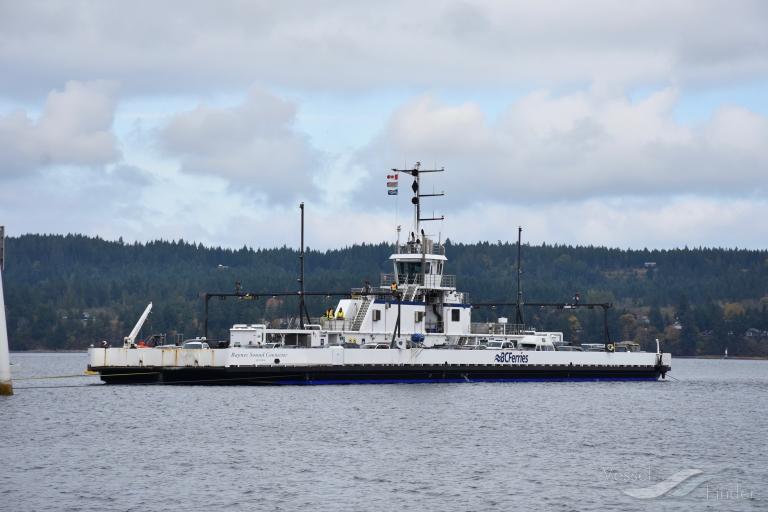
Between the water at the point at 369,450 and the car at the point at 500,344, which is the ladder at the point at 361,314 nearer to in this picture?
the water at the point at 369,450

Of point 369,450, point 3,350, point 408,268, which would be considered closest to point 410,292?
point 408,268

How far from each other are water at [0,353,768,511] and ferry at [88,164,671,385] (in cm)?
134

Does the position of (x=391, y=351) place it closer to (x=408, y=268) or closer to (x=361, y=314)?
(x=361, y=314)

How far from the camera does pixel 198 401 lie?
70500 millimetres

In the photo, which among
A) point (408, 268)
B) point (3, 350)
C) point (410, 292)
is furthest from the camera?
point (408, 268)

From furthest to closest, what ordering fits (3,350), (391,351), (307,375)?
(391,351) → (307,375) → (3,350)

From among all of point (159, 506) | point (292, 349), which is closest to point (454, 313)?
point (292, 349)

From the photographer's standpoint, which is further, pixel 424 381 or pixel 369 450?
pixel 424 381

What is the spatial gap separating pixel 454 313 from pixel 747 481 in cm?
4368

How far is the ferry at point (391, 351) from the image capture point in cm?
7594

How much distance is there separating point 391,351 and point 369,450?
1120 inches

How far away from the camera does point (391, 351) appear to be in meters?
79.8

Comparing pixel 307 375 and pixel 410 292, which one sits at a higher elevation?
pixel 410 292

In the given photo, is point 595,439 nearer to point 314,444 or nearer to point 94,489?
point 314,444
